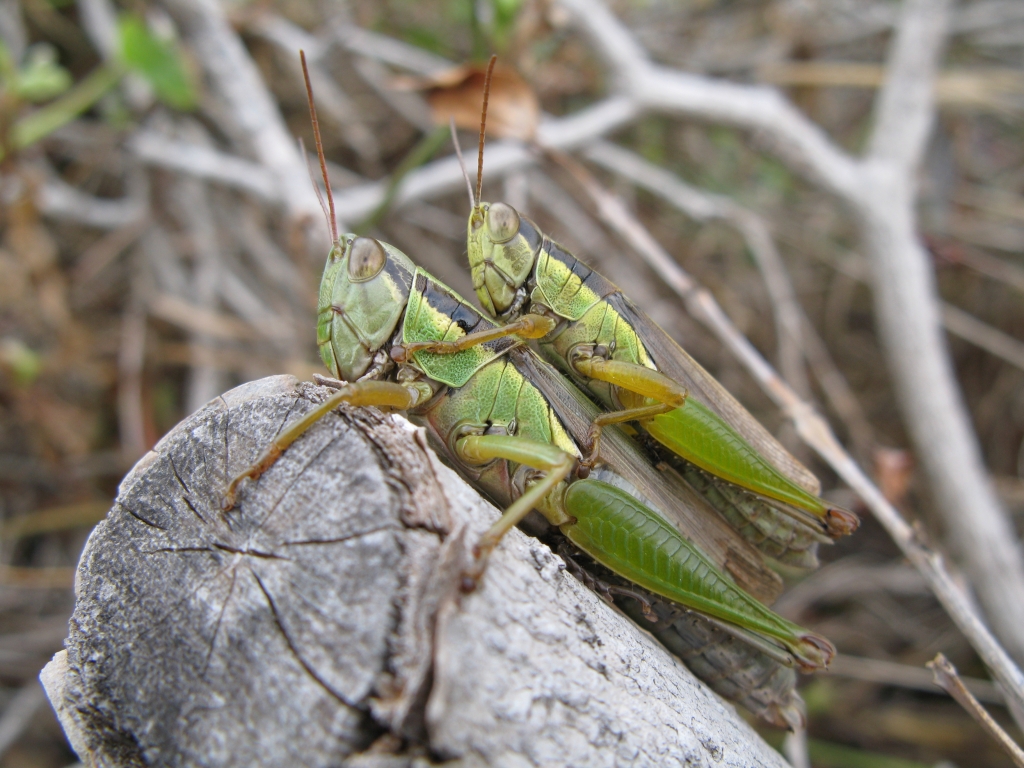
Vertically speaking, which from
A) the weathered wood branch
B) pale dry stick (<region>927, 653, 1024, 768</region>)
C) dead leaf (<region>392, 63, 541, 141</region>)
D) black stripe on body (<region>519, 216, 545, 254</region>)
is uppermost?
dead leaf (<region>392, 63, 541, 141</region>)

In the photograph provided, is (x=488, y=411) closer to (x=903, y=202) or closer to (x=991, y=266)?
(x=903, y=202)

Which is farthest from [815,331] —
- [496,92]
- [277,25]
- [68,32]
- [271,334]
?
[68,32]

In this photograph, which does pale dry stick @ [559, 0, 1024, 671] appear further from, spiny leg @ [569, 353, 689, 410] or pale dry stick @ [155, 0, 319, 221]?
spiny leg @ [569, 353, 689, 410]

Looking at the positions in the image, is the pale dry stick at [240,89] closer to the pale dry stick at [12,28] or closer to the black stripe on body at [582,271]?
the pale dry stick at [12,28]

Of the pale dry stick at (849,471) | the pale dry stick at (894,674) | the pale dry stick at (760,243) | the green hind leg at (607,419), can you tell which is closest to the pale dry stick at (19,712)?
the green hind leg at (607,419)

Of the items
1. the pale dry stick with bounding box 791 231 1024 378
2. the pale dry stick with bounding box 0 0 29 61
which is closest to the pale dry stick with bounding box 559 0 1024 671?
the pale dry stick with bounding box 791 231 1024 378

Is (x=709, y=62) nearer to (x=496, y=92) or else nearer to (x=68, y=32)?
(x=496, y=92)
